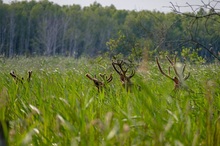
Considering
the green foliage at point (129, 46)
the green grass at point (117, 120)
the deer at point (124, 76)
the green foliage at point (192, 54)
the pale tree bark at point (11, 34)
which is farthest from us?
the pale tree bark at point (11, 34)

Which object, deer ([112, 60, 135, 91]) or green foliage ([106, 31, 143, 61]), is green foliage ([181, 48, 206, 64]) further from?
deer ([112, 60, 135, 91])

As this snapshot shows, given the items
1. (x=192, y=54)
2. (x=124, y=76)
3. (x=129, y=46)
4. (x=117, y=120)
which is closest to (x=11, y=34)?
(x=129, y=46)

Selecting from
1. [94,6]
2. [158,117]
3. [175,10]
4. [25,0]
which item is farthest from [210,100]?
[94,6]

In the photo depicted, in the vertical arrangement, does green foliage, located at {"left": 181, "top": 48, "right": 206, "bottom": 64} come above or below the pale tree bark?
above

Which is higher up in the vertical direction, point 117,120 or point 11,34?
point 117,120

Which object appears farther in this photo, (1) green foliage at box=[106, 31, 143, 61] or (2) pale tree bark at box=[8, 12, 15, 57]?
(2) pale tree bark at box=[8, 12, 15, 57]

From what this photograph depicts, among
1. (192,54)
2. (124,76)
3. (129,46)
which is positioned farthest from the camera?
(129,46)

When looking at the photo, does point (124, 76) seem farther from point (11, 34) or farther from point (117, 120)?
point (11, 34)

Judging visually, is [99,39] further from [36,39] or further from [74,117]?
[74,117]

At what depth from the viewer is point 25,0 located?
69.2 m

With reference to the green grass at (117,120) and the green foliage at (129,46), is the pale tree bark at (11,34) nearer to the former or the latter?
the green foliage at (129,46)

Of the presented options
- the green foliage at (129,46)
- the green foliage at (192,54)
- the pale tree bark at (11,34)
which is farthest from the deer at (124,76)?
the pale tree bark at (11,34)

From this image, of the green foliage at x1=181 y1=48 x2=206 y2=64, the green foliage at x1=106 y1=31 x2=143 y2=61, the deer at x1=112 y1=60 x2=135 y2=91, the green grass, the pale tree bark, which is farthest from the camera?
the pale tree bark

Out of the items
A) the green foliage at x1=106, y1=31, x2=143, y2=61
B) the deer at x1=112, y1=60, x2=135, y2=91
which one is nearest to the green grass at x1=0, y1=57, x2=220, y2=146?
the deer at x1=112, y1=60, x2=135, y2=91
